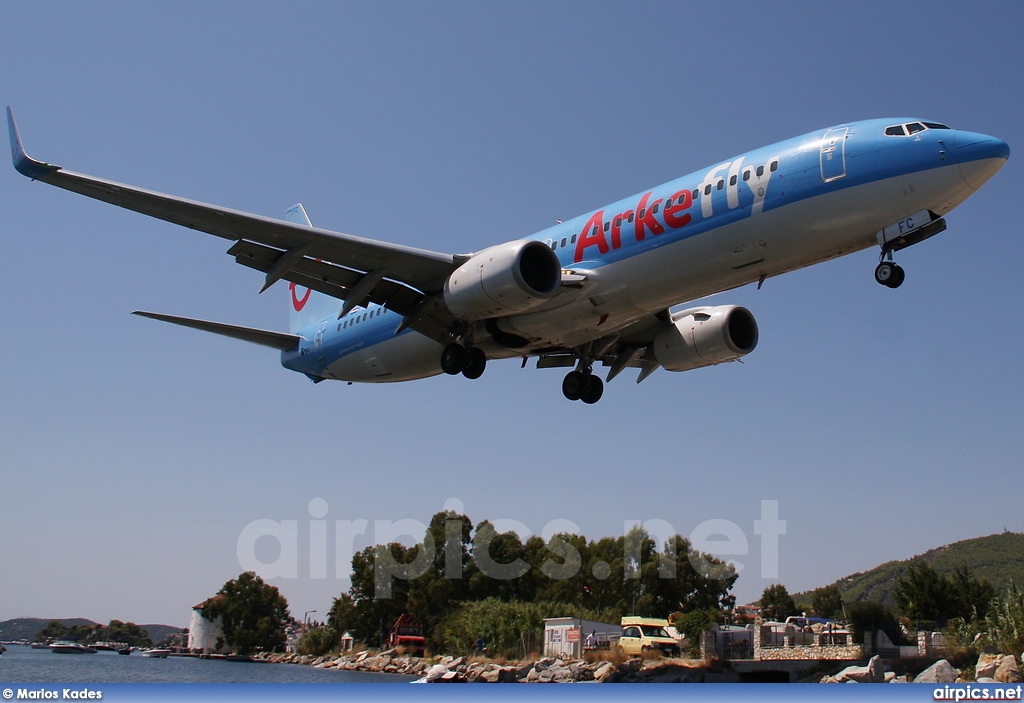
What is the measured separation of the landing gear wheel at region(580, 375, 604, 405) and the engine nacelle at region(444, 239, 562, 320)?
688 centimetres

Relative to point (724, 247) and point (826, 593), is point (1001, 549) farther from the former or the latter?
point (724, 247)

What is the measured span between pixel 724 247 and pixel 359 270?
9.47 meters

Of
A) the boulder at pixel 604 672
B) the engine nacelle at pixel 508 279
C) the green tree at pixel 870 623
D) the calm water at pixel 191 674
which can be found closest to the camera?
the engine nacelle at pixel 508 279

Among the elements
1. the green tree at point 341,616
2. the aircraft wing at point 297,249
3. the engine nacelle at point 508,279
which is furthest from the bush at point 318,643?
the engine nacelle at point 508,279

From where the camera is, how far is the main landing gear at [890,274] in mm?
18531

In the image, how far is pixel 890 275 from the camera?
1859 centimetres

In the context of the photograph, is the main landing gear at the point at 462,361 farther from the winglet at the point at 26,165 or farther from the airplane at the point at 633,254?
the winglet at the point at 26,165

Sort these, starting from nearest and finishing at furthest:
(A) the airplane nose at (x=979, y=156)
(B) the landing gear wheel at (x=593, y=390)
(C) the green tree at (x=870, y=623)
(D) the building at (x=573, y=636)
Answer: (A) the airplane nose at (x=979, y=156) → (B) the landing gear wheel at (x=593, y=390) → (C) the green tree at (x=870, y=623) → (D) the building at (x=573, y=636)

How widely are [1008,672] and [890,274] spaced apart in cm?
1177

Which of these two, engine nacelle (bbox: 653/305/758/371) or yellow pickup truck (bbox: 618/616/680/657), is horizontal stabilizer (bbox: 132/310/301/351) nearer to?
engine nacelle (bbox: 653/305/758/371)

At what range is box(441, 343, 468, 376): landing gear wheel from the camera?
24.5 metres

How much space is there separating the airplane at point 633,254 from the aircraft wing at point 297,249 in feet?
0.16

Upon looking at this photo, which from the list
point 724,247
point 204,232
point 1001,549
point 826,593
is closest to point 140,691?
point 204,232

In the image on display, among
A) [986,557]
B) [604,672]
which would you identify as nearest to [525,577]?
[604,672]
